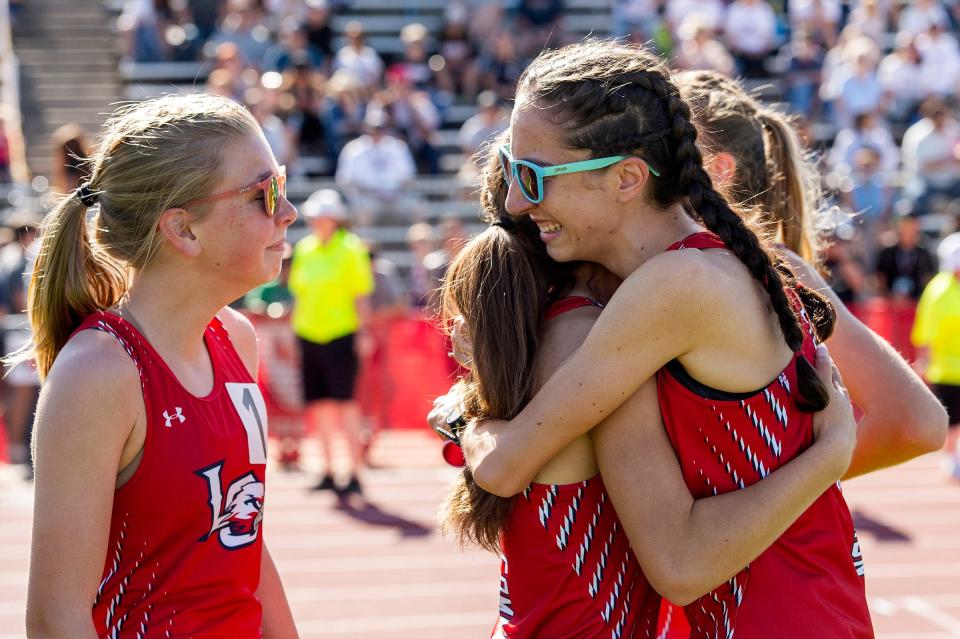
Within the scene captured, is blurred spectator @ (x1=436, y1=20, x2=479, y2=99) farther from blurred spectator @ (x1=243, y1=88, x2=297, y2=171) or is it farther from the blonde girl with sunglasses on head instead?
the blonde girl with sunglasses on head

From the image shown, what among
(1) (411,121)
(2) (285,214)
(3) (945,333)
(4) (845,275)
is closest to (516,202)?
(2) (285,214)

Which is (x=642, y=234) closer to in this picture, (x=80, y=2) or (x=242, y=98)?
(x=242, y=98)

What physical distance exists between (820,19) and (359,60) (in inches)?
249

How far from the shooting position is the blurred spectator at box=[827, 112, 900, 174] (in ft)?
46.2

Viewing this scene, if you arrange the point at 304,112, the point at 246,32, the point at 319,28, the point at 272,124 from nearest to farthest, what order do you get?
the point at 272,124
the point at 304,112
the point at 246,32
the point at 319,28

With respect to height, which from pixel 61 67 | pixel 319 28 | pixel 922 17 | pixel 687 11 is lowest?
pixel 61 67

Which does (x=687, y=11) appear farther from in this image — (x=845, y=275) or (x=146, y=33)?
(x=146, y=33)

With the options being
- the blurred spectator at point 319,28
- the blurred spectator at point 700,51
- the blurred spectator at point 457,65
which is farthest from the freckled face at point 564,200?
the blurred spectator at point 457,65

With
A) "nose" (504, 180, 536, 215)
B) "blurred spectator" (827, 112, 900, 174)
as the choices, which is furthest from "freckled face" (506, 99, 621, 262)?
"blurred spectator" (827, 112, 900, 174)

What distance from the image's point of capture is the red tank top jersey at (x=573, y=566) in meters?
2.20

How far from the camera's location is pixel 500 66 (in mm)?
15805

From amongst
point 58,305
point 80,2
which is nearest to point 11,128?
point 80,2

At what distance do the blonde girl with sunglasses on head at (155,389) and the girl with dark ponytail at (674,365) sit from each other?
51 cm

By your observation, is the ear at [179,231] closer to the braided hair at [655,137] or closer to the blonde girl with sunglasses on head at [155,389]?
the blonde girl with sunglasses on head at [155,389]
